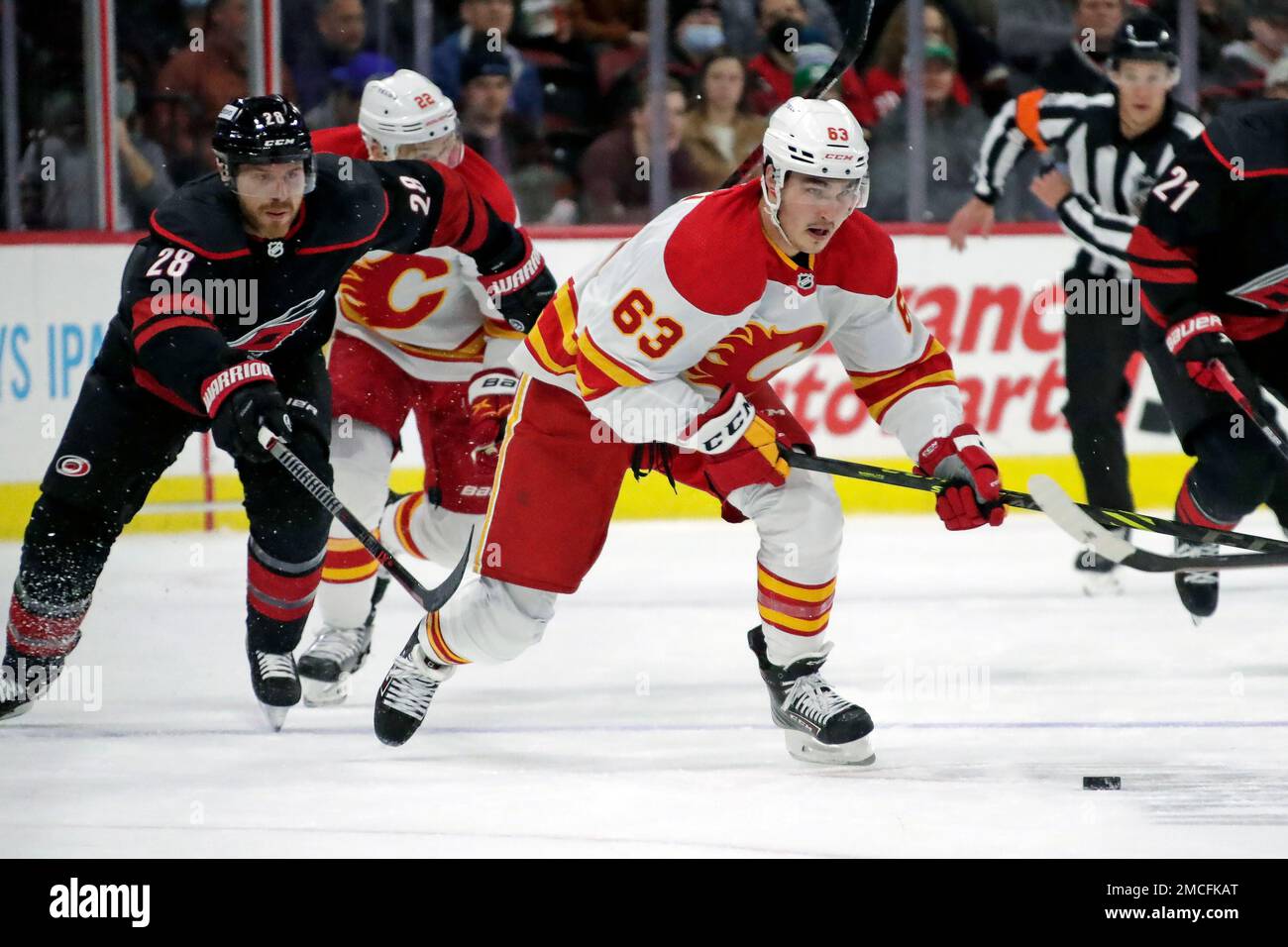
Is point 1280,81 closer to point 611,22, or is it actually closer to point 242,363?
point 611,22

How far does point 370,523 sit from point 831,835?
1457mm

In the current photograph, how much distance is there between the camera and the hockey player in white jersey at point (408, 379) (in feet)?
12.3

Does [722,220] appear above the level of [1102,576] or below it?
above

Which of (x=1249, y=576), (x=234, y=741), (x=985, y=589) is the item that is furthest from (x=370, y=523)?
(x=1249, y=576)

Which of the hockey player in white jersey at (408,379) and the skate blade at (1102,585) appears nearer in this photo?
the hockey player in white jersey at (408,379)

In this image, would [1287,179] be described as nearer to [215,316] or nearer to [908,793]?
[908,793]

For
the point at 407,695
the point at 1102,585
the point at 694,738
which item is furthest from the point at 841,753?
the point at 1102,585

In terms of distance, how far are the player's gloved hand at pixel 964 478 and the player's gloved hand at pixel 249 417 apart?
42.3 inches

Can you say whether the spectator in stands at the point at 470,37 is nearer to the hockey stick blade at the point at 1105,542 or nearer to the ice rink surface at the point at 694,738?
the ice rink surface at the point at 694,738

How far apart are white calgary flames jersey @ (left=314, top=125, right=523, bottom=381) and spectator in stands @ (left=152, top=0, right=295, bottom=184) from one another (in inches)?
83.7

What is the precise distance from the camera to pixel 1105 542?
10.2ft

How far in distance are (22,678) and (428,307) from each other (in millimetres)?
1095

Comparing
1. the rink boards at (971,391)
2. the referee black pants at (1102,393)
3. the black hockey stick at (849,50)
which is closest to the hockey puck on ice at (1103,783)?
the black hockey stick at (849,50)

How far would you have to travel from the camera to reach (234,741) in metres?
3.33
